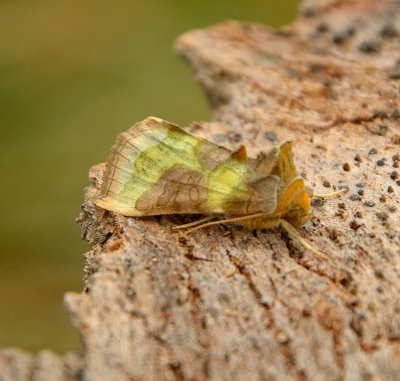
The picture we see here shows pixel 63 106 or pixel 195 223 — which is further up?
pixel 63 106

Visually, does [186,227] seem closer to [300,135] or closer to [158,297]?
[158,297]

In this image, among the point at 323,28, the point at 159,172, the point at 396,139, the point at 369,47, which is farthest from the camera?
the point at 323,28

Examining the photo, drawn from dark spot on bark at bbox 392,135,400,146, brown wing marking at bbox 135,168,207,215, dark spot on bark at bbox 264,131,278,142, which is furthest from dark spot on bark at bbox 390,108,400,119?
brown wing marking at bbox 135,168,207,215

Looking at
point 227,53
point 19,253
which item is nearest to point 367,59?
point 227,53

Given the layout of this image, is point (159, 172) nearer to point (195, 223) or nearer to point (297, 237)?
point (195, 223)

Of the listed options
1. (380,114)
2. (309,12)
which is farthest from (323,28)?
(380,114)
